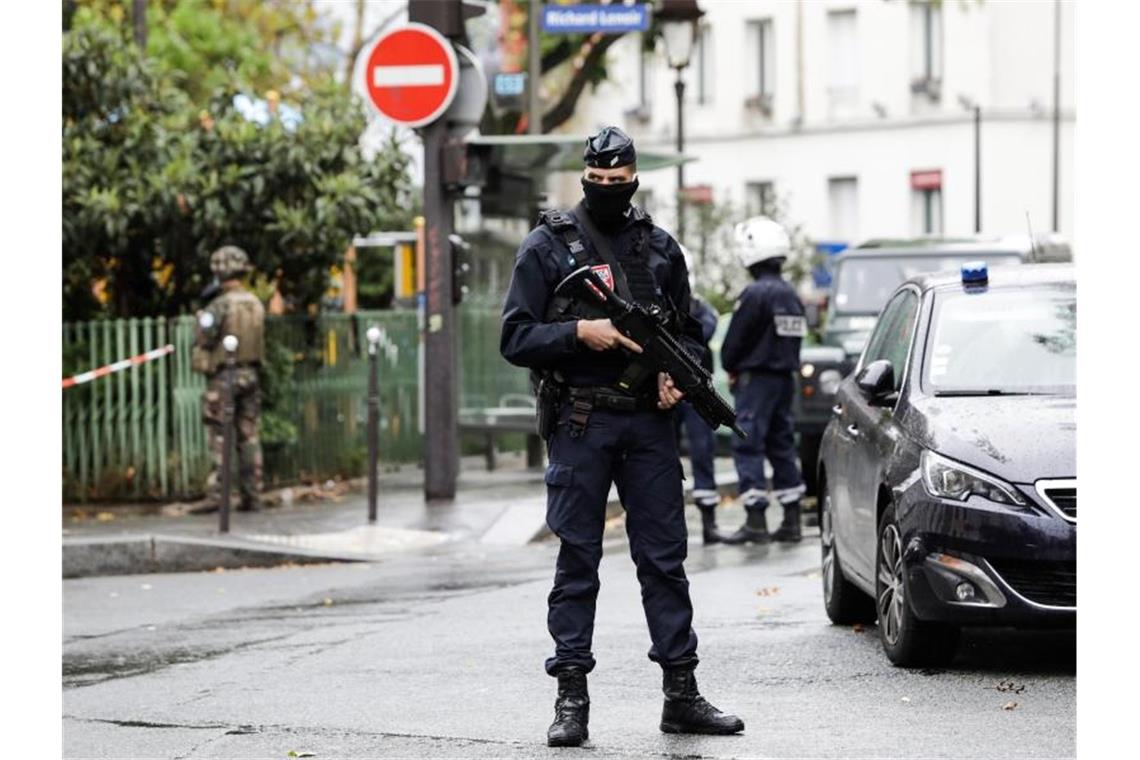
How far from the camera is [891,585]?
8.97 m

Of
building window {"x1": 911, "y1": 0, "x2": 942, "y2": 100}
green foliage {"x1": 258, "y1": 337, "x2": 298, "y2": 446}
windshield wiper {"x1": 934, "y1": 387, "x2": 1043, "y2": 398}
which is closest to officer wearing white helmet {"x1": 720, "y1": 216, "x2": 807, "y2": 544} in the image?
green foliage {"x1": 258, "y1": 337, "x2": 298, "y2": 446}

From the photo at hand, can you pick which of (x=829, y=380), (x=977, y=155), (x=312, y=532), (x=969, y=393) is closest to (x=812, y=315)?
(x=829, y=380)

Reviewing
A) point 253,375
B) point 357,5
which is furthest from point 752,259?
point 357,5

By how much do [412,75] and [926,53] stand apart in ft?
134

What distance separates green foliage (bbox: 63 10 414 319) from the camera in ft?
54.7

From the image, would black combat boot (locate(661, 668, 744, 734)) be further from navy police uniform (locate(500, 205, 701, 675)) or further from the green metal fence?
the green metal fence

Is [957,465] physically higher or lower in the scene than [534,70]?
lower

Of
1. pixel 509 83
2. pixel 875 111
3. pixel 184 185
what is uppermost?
pixel 875 111

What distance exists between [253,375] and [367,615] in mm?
5123

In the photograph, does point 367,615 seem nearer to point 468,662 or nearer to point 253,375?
point 468,662

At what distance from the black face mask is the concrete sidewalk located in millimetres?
6742

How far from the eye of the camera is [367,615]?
37.0ft

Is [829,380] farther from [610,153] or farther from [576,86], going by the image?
[576,86]

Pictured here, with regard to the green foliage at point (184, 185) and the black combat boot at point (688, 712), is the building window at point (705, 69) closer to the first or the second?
the green foliage at point (184, 185)
